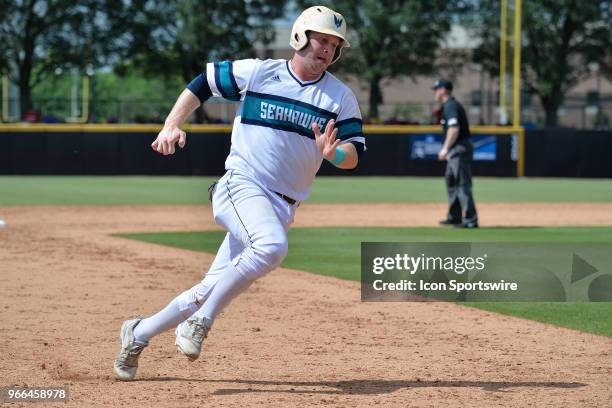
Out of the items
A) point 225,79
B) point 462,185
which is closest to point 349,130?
point 225,79

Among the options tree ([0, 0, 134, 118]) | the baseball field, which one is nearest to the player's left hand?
the baseball field

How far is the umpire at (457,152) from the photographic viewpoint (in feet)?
49.3

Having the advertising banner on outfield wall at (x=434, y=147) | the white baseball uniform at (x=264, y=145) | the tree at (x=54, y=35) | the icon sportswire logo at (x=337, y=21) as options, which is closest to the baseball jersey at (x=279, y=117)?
the white baseball uniform at (x=264, y=145)

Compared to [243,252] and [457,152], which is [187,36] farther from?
[243,252]

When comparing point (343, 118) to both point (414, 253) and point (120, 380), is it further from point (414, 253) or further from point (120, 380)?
point (414, 253)

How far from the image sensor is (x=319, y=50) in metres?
5.69

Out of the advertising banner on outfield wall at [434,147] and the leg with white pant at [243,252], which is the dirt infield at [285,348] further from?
the advertising banner on outfield wall at [434,147]

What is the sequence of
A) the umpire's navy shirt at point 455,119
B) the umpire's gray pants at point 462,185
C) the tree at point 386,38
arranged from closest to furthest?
the umpire's gray pants at point 462,185
the umpire's navy shirt at point 455,119
the tree at point 386,38

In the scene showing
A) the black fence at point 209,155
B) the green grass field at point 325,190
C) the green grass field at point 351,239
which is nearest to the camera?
the green grass field at point 351,239

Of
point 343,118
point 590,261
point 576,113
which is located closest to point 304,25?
point 343,118

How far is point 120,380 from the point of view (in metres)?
5.89

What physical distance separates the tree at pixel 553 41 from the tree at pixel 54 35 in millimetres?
15347

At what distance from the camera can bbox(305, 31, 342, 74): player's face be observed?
18.6 feet

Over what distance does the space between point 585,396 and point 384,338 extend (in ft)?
6.71
